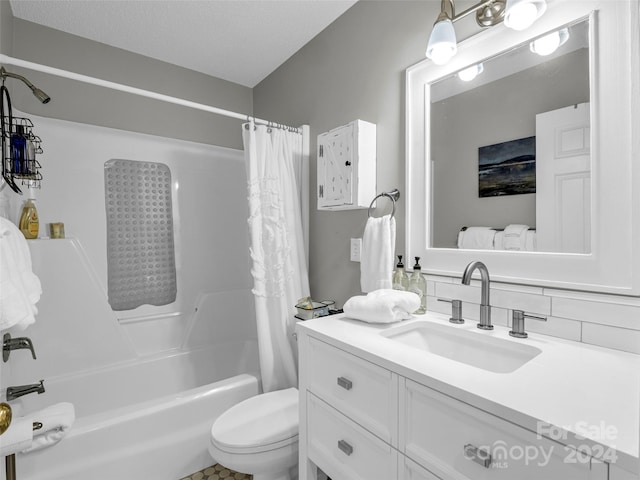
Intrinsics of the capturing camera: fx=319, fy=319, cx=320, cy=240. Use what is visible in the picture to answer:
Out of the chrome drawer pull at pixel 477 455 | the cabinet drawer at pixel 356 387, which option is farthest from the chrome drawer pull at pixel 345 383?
the chrome drawer pull at pixel 477 455

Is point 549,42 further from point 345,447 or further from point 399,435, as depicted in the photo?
point 345,447

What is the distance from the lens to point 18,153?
149cm

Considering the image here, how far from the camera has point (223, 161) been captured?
2.62m

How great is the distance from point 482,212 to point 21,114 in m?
2.54

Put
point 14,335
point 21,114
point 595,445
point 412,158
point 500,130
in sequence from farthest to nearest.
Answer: point 21,114, point 14,335, point 412,158, point 500,130, point 595,445

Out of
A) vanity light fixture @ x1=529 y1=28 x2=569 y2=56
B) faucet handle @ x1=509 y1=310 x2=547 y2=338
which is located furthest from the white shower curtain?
vanity light fixture @ x1=529 y1=28 x2=569 y2=56

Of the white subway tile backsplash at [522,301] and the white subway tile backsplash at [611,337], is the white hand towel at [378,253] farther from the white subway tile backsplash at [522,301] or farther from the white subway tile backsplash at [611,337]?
the white subway tile backsplash at [611,337]

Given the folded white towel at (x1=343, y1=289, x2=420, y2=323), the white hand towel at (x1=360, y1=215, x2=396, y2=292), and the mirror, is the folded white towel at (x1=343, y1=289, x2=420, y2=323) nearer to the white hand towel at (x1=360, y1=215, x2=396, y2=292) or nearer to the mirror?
the white hand towel at (x1=360, y1=215, x2=396, y2=292)

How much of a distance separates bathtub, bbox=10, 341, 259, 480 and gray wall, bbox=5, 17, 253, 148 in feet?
5.50

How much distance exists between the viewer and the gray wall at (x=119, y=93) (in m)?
1.99

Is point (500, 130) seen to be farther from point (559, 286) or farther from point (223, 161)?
point (223, 161)

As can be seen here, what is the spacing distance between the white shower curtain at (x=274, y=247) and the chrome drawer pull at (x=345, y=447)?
34.0 inches

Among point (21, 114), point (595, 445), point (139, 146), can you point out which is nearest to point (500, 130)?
point (595, 445)

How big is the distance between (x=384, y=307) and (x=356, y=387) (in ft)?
1.00
